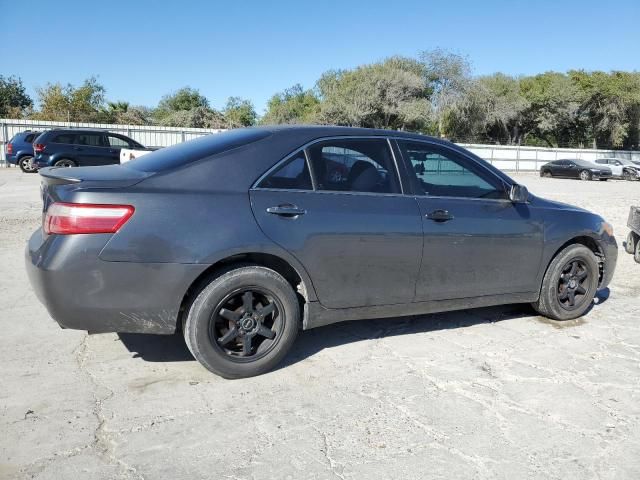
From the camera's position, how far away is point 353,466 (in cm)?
278

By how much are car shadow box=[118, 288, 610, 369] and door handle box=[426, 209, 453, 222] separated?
1.07m

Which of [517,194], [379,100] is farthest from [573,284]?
[379,100]

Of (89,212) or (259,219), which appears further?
(259,219)

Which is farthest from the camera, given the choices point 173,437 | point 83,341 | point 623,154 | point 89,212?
point 623,154

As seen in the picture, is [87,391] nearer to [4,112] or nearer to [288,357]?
[288,357]

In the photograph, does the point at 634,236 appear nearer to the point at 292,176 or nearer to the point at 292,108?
the point at 292,176

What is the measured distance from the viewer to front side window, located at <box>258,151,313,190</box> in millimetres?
3763

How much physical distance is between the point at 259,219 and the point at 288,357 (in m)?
1.14

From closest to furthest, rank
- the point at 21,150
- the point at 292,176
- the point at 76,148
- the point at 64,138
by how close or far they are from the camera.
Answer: the point at 292,176 → the point at 76,148 → the point at 64,138 → the point at 21,150

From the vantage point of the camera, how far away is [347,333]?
470cm

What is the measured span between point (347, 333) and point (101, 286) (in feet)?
6.97

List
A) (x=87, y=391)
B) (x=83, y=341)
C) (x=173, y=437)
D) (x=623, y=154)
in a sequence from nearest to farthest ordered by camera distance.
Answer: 1. (x=173, y=437)
2. (x=87, y=391)
3. (x=83, y=341)
4. (x=623, y=154)

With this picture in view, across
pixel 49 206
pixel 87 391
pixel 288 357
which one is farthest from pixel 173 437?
pixel 49 206

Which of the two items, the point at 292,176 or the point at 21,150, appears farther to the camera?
the point at 21,150
